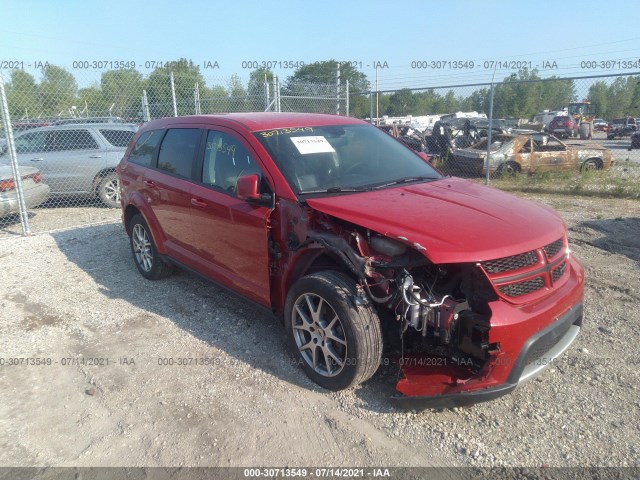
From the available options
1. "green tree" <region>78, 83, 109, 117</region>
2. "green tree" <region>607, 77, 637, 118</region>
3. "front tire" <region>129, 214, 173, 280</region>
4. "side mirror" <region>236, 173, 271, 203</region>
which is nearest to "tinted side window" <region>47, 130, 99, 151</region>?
"green tree" <region>78, 83, 109, 117</region>

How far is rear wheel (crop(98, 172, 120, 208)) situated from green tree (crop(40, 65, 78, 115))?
2091mm

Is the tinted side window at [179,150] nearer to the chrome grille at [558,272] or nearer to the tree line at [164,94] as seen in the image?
the chrome grille at [558,272]

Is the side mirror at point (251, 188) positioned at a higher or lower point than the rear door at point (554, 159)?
higher

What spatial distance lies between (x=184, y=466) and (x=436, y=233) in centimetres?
194

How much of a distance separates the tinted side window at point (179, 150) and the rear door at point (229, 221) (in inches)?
9.0

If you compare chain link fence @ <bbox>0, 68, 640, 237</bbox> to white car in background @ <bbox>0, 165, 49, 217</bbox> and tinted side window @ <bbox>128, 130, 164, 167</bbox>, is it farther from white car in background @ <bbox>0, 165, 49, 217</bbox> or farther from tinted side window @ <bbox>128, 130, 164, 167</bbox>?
tinted side window @ <bbox>128, 130, 164, 167</bbox>

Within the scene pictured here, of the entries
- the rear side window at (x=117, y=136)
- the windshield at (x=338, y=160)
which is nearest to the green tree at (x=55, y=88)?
the rear side window at (x=117, y=136)

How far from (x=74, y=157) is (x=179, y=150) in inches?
236

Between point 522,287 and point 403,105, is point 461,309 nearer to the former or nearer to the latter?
point 522,287

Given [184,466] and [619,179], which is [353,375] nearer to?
[184,466]

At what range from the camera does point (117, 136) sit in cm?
996

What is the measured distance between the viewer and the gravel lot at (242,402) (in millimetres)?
2725

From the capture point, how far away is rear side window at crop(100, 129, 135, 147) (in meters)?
9.80

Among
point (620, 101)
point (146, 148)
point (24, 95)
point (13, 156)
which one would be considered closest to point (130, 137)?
point (24, 95)
